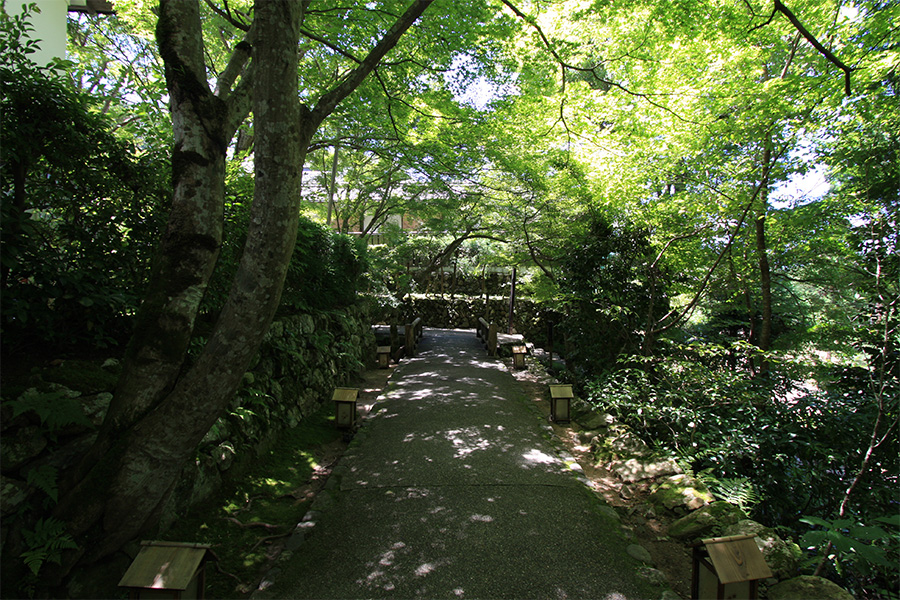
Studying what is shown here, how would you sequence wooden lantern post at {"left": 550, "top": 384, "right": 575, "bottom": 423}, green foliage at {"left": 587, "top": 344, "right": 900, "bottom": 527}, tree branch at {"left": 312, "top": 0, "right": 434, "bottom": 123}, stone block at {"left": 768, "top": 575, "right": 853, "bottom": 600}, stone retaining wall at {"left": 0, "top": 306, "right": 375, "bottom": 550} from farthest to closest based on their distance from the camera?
wooden lantern post at {"left": 550, "top": 384, "right": 575, "bottom": 423}
green foliage at {"left": 587, "top": 344, "right": 900, "bottom": 527}
tree branch at {"left": 312, "top": 0, "right": 434, "bottom": 123}
stone block at {"left": 768, "top": 575, "right": 853, "bottom": 600}
stone retaining wall at {"left": 0, "top": 306, "right": 375, "bottom": 550}

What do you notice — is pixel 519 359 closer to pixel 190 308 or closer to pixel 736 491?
pixel 736 491

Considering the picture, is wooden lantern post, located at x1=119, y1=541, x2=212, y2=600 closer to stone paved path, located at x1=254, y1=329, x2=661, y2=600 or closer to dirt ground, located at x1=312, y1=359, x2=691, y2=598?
stone paved path, located at x1=254, y1=329, x2=661, y2=600

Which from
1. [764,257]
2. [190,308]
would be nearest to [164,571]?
[190,308]

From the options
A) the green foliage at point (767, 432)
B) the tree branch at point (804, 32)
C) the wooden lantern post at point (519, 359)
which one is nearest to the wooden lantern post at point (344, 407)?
the green foliage at point (767, 432)

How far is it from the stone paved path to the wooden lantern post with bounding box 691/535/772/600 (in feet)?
1.33

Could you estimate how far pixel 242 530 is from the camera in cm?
322

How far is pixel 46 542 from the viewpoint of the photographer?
2141 mm

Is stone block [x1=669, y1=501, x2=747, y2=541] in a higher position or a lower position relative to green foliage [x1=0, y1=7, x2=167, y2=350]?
lower

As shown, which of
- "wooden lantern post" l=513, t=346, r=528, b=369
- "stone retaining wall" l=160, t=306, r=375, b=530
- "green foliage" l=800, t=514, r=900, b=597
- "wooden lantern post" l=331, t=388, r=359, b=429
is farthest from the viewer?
"wooden lantern post" l=513, t=346, r=528, b=369

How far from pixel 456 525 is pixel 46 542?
249 cm

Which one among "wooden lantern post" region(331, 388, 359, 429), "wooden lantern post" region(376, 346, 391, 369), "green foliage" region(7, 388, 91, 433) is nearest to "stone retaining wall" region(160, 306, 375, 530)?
"wooden lantern post" region(331, 388, 359, 429)

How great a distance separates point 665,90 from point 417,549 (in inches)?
280

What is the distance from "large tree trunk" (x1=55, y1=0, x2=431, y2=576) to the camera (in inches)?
93.6

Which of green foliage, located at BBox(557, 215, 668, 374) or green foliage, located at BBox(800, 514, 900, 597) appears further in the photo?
green foliage, located at BBox(557, 215, 668, 374)
